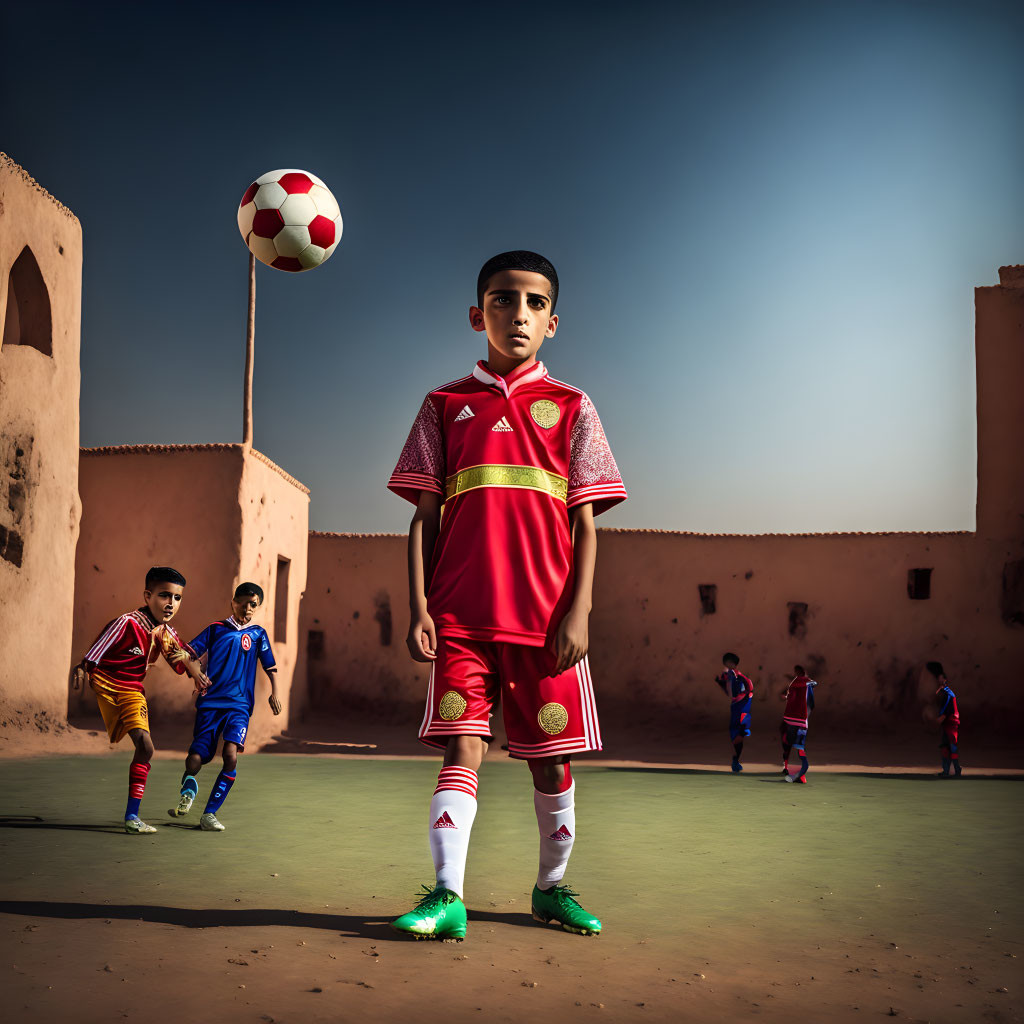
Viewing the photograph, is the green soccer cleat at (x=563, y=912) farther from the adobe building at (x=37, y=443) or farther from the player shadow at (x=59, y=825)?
the adobe building at (x=37, y=443)

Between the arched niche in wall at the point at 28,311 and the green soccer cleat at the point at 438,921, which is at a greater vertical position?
the arched niche in wall at the point at 28,311

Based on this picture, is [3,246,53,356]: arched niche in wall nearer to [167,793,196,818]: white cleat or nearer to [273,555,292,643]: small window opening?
[273,555,292,643]: small window opening

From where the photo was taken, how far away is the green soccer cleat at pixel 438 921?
284 cm

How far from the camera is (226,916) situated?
320 cm

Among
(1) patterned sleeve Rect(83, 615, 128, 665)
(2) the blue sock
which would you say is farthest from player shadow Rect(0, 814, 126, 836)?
(1) patterned sleeve Rect(83, 615, 128, 665)

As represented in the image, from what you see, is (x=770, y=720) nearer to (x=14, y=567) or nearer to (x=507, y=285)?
(x=14, y=567)

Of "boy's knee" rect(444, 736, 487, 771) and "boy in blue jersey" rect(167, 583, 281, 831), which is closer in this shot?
"boy's knee" rect(444, 736, 487, 771)

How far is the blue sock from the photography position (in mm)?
5523

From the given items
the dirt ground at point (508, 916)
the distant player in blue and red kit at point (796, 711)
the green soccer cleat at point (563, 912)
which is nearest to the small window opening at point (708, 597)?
the distant player in blue and red kit at point (796, 711)

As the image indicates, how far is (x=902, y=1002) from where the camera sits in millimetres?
2441

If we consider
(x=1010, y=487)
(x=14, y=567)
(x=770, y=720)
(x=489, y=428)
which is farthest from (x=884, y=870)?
(x=1010, y=487)

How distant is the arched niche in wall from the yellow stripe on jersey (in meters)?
10.2

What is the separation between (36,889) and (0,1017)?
1.59 meters

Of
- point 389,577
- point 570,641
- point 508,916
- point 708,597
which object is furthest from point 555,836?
point 389,577
